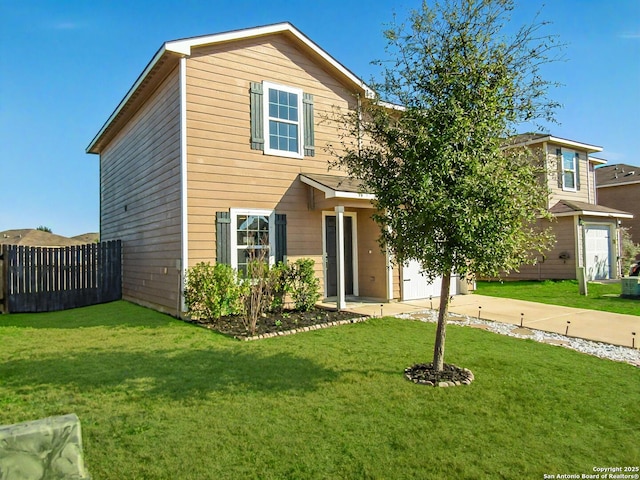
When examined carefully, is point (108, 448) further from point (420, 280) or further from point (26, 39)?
point (26, 39)

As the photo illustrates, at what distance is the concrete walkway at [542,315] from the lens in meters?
7.10

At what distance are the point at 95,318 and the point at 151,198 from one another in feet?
10.5

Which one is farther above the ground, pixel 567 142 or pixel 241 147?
pixel 567 142

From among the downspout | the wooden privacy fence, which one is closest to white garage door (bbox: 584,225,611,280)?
the downspout

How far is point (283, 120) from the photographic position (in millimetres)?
9852

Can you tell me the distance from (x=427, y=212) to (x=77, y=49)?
1539 centimetres

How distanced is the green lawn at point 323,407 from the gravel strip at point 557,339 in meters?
0.41

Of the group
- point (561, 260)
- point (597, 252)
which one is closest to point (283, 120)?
point (561, 260)

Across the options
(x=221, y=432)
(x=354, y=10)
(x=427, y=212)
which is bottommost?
(x=221, y=432)

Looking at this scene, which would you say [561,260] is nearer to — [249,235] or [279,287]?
[279,287]

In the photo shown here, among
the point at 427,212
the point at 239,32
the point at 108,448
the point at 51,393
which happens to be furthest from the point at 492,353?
the point at 239,32

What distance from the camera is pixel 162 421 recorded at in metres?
3.69

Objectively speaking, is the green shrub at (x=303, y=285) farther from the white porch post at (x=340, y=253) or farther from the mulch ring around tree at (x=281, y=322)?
the white porch post at (x=340, y=253)

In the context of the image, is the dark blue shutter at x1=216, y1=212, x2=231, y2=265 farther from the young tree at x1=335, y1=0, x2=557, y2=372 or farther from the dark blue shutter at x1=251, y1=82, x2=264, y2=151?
the young tree at x1=335, y1=0, x2=557, y2=372
